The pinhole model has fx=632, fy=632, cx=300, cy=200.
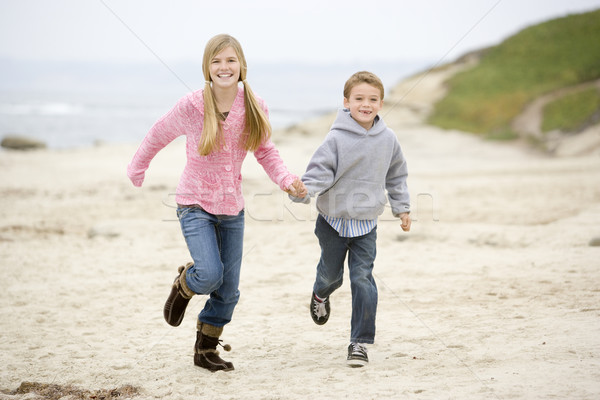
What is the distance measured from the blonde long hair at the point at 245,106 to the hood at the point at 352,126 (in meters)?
0.51

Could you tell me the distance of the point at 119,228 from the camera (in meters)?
8.51

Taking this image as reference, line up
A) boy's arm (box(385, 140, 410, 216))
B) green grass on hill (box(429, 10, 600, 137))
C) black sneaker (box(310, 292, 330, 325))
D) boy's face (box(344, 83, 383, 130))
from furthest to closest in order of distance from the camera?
green grass on hill (box(429, 10, 600, 137)), black sneaker (box(310, 292, 330, 325)), boy's arm (box(385, 140, 410, 216)), boy's face (box(344, 83, 383, 130))

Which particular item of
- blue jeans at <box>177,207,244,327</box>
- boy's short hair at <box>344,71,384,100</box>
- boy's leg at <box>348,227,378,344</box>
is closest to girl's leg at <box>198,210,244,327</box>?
blue jeans at <box>177,207,244,327</box>

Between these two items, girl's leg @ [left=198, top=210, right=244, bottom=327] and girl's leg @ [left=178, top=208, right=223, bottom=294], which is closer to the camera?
girl's leg @ [left=178, top=208, right=223, bottom=294]

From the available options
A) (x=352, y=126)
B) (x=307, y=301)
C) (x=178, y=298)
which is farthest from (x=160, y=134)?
(x=307, y=301)

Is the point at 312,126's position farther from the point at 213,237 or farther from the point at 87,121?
the point at 87,121

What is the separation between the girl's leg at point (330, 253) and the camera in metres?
4.08

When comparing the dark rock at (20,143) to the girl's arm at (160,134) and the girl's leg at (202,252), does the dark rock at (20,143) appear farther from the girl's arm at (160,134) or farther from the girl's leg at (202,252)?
the girl's leg at (202,252)

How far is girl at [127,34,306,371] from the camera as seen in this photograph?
376cm

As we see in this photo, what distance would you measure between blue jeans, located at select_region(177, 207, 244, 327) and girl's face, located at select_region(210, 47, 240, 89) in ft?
2.57

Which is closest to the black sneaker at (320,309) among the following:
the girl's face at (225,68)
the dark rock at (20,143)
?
the girl's face at (225,68)

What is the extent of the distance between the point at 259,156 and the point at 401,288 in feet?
7.96

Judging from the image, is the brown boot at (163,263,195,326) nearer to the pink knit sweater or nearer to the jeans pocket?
the jeans pocket

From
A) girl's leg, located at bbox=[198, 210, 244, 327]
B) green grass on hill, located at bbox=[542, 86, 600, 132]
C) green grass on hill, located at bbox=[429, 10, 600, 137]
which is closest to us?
girl's leg, located at bbox=[198, 210, 244, 327]
